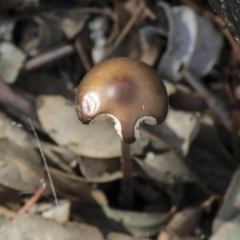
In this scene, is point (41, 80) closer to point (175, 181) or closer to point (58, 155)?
point (58, 155)

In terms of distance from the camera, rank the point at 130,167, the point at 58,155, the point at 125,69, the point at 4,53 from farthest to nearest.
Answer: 1. the point at 4,53
2. the point at 58,155
3. the point at 130,167
4. the point at 125,69

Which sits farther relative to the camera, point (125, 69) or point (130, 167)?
point (130, 167)

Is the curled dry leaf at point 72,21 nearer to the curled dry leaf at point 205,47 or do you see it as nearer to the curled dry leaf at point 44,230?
the curled dry leaf at point 205,47

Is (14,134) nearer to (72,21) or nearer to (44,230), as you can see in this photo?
(44,230)

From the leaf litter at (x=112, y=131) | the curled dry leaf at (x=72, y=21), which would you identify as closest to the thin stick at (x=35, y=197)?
the leaf litter at (x=112, y=131)

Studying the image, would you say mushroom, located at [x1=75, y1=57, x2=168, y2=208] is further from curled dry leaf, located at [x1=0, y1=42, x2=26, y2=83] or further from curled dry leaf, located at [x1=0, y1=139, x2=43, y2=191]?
curled dry leaf, located at [x1=0, y1=42, x2=26, y2=83]

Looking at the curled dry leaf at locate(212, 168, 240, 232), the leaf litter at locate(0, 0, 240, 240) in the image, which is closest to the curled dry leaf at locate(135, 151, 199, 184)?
the leaf litter at locate(0, 0, 240, 240)

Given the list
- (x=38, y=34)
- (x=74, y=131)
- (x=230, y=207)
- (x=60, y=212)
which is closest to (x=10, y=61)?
(x=38, y=34)

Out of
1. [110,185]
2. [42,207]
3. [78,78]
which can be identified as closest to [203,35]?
[78,78]
